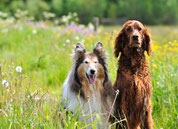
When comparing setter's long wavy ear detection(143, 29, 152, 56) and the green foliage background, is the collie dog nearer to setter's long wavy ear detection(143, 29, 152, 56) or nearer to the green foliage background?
setter's long wavy ear detection(143, 29, 152, 56)

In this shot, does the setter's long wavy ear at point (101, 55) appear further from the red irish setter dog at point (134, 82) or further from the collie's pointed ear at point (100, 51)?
the red irish setter dog at point (134, 82)

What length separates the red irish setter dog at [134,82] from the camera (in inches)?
143

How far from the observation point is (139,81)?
362cm

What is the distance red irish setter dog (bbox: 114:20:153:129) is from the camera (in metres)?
3.62

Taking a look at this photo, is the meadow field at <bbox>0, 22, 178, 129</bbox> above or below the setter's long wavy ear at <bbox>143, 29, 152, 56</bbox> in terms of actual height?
below

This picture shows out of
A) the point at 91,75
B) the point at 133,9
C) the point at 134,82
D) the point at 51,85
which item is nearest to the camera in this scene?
the point at 134,82

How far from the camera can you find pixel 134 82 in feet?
11.9

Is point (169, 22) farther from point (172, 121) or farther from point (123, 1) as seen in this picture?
point (172, 121)

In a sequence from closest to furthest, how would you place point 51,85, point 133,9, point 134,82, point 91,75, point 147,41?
point 134,82
point 91,75
point 147,41
point 51,85
point 133,9

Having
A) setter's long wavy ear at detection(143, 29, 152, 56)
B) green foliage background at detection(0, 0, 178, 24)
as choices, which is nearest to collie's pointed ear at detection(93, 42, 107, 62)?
setter's long wavy ear at detection(143, 29, 152, 56)

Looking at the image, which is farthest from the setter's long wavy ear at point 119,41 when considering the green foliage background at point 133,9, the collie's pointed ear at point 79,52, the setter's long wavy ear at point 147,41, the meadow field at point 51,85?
the green foliage background at point 133,9

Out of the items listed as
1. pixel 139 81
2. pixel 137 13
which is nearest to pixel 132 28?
pixel 139 81

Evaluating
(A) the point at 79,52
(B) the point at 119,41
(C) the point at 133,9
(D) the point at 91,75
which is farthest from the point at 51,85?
(C) the point at 133,9

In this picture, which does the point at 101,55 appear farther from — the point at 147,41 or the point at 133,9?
the point at 133,9
